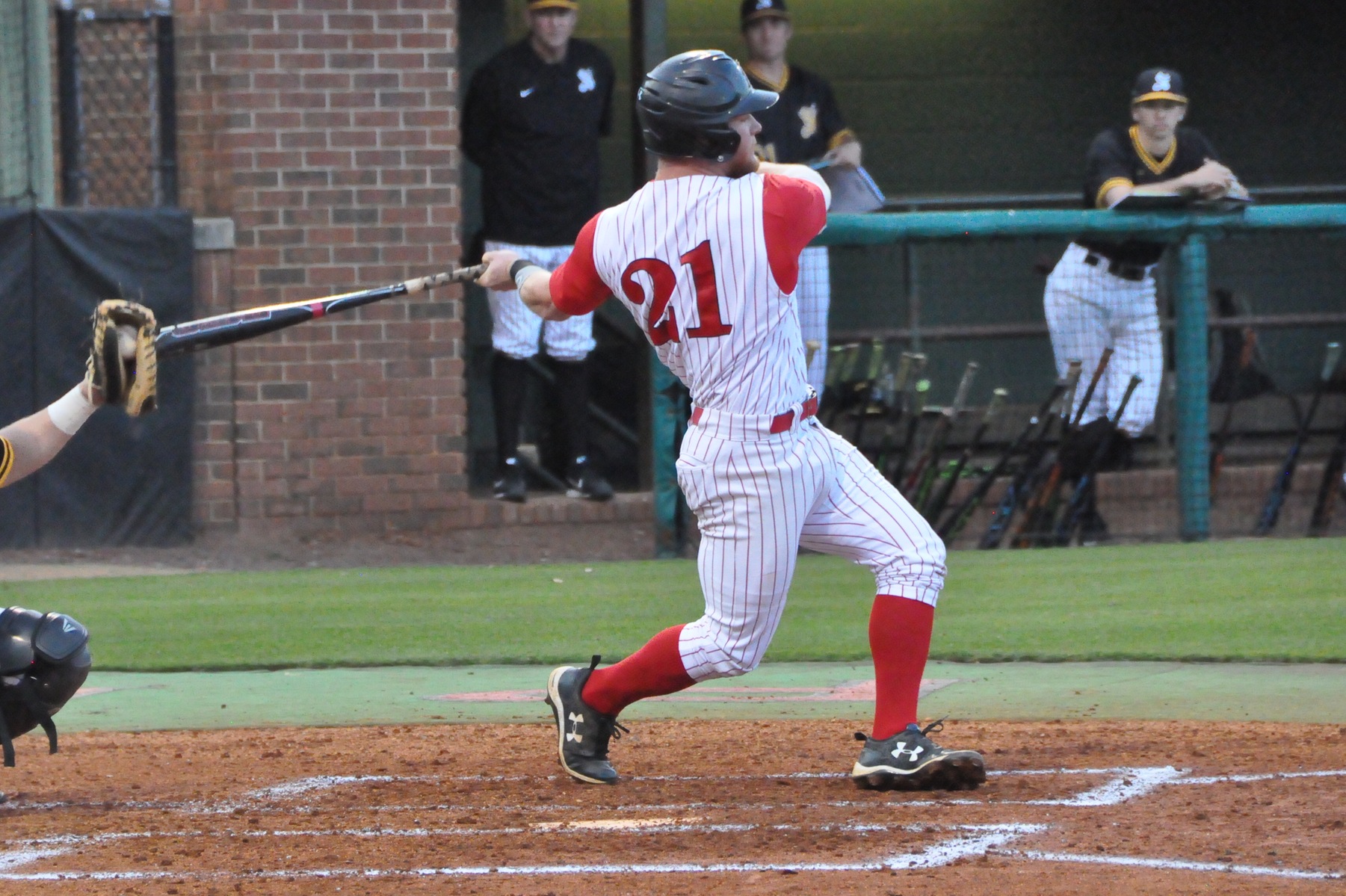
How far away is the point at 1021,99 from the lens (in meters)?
13.7

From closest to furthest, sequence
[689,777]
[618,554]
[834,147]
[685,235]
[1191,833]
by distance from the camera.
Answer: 1. [1191,833]
2. [685,235]
3. [689,777]
4. [834,147]
5. [618,554]

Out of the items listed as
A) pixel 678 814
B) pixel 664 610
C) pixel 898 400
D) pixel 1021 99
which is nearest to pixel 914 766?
pixel 678 814

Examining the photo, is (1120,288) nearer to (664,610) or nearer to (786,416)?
(664,610)

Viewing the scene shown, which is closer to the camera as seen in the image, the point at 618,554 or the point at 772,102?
the point at 772,102

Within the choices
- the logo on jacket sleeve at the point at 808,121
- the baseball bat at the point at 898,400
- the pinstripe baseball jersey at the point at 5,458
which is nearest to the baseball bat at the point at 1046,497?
the baseball bat at the point at 898,400

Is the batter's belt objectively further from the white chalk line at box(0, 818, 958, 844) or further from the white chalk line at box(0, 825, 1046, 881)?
the white chalk line at box(0, 825, 1046, 881)

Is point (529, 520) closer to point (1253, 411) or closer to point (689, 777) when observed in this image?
point (1253, 411)

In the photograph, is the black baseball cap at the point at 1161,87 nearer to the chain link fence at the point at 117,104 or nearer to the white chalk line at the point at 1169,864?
the chain link fence at the point at 117,104

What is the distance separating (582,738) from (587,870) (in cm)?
101

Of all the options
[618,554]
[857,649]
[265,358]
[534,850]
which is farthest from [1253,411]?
[534,850]

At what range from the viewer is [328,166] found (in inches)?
404

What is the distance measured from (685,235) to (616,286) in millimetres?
244

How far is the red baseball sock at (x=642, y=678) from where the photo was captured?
4.68 metres

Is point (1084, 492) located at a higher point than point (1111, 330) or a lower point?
lower
